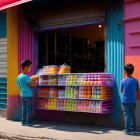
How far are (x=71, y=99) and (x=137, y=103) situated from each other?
1.85 metres

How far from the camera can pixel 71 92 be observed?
7.47 meters

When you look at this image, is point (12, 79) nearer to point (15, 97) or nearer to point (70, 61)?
point (15, 97)

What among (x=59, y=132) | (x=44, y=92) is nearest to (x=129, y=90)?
(x=59, y=132)

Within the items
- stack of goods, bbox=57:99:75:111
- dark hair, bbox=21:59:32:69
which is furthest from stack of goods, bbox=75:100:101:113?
dark hair, bbox=21:59:32:69

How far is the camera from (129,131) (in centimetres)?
628

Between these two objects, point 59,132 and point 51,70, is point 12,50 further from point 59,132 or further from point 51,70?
point 59,132

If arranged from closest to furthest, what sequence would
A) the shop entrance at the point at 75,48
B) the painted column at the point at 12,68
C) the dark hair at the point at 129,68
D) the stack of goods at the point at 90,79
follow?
1. the dark hair at the point at 129,68
2. the stack of goods at the point at 90,79
3. the painted column at the point at 12,68
4. the shop entrance at the point at 75,48

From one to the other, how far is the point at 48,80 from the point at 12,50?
5.68 ft

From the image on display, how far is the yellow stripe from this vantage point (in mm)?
8656

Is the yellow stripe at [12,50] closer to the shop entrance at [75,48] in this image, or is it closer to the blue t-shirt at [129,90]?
the shop entrance at [75,48]

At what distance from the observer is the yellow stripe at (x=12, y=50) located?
866 cm

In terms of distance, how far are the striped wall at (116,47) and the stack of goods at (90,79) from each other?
0.24 m

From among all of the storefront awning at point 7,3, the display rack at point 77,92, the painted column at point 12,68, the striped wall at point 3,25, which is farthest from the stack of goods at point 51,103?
the storefront awning at point 7,3

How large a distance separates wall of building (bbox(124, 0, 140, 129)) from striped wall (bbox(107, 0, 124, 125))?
0.16 metres
